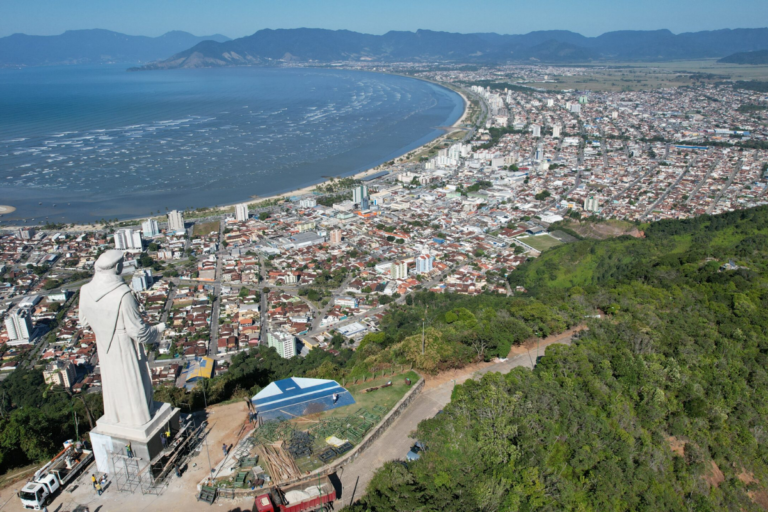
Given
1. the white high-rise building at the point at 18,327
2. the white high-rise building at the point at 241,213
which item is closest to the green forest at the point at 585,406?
the white high-rise building at the point at 18,327

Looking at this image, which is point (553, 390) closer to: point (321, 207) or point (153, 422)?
point (153, 422)

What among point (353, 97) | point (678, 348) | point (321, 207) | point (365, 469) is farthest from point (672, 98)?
point (365, 469)

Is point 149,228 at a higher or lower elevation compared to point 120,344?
lower

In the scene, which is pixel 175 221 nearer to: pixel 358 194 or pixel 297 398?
pixel 358 194

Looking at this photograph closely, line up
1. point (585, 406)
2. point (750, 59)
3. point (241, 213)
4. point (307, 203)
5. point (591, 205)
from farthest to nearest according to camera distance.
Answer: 1. point (750, 59)
2. point (307, 203)
3. point (591, 205)
4. point (241, 213)
5. point (585, 406)

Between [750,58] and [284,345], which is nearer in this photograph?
[284,345]

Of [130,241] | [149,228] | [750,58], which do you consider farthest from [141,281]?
[750,58]

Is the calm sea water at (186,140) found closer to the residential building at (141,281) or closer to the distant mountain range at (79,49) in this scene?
the residential building at (141,281)

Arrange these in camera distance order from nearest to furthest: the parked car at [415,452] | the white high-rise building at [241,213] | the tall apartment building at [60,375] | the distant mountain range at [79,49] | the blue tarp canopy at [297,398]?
the parked car at [415,452], the blue tarp canopy at [297,398], the tall apartment building at [60,375], the white high-rise building at [241,213], the distant mountain range at [79,49]
